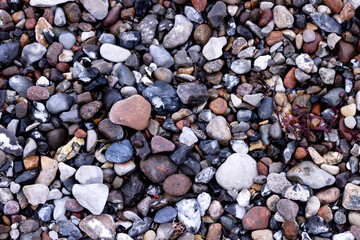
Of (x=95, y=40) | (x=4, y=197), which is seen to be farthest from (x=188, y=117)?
(x=4, y=197)

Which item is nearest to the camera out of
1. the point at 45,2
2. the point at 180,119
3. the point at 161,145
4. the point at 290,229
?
the point at 290,229

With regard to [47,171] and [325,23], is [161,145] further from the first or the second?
[325,23]

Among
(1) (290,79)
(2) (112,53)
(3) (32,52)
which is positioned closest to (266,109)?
(1) (290,79)

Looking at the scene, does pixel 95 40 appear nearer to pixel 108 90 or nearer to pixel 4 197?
pixel 108 90

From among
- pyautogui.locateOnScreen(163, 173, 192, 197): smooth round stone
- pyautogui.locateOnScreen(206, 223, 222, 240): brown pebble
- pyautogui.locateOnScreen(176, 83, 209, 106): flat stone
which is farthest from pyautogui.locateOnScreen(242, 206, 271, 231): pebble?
pyautogui.locateOnScreen(176, 83, 209, 106): flat stone

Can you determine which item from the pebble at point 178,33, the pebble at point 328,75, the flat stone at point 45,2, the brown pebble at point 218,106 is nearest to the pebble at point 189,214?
the brown pebble at point 218,106

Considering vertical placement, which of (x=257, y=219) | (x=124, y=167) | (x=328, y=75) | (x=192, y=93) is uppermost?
(x=328, y=75)

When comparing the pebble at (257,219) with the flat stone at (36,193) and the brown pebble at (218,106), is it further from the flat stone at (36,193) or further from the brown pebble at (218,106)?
the flat stone at (36,193)
